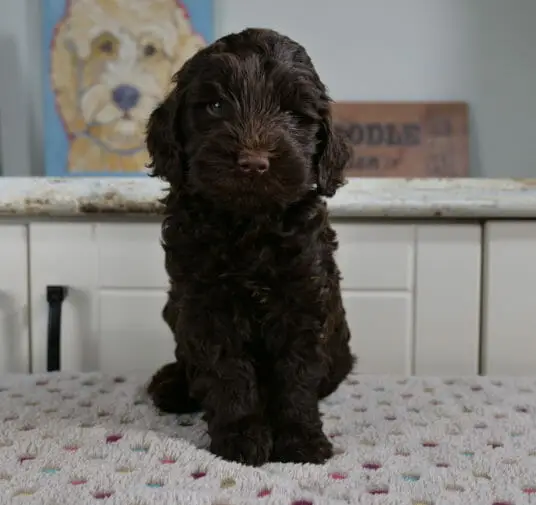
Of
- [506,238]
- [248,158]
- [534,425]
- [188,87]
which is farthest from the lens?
[506,238]

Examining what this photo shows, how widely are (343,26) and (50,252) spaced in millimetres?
1037

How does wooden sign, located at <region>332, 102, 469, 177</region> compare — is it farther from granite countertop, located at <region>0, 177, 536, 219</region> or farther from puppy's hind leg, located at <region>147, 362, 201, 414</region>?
puppy's hind leg, located at <region>147, 362, 201, 414</region>

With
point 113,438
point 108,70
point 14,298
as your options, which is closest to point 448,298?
point 113,438

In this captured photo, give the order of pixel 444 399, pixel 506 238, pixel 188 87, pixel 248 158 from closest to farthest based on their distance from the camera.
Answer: pixel 248 158 < pixel 188 87 < pixel 444 399 < pixel 506 238

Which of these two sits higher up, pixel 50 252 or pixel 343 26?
pixel 343 26

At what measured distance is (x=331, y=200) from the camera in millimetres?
1635

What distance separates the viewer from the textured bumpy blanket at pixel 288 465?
2.97 feet

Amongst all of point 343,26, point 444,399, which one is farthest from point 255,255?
point 343,26

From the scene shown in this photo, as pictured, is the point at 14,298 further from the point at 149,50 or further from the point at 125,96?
the point at 149,50

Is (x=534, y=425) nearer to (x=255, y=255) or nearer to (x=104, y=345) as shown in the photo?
(x=255, y=255)

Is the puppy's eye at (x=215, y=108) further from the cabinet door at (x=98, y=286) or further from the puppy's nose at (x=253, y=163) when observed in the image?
the cabinet door at (x=98, y=286)

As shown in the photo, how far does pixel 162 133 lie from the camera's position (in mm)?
1144

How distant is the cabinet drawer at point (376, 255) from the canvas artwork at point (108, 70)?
66 cm

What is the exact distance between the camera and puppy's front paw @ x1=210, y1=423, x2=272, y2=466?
1.07 m
